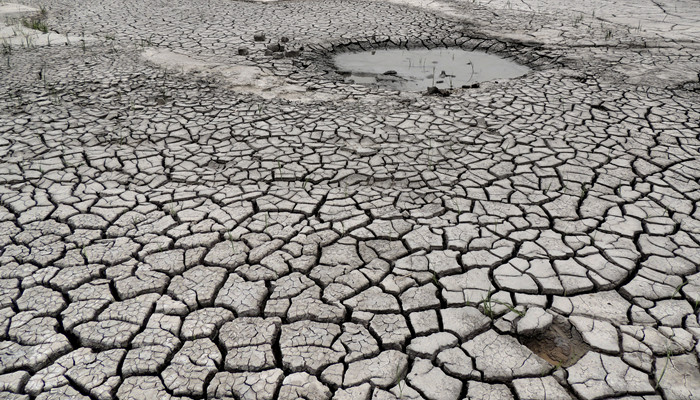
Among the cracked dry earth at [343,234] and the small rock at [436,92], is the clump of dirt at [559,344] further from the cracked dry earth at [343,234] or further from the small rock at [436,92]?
the small rock at [436,92]

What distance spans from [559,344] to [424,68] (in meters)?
3.89

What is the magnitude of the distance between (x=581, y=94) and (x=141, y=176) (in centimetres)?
365

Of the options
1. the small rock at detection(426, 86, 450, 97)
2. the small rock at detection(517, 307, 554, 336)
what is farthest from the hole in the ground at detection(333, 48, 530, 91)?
the small rock at detection(517, 307, 554, 336)

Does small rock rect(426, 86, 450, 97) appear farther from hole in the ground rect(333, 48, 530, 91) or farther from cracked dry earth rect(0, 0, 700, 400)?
hole in the ground rect(333, 48, 530, 91)

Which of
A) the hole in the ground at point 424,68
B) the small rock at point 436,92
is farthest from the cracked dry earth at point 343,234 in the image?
the hole in the ground at point 424,68

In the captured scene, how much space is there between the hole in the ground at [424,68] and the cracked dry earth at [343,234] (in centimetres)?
31

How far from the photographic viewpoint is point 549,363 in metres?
1.89

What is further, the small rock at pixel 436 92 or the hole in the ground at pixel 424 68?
the hole in the ground at pixel 424 68

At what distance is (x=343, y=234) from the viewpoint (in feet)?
8.61

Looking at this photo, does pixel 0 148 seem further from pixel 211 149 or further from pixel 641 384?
pixel 641 384

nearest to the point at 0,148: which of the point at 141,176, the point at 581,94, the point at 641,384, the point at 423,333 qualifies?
the point at 141,176

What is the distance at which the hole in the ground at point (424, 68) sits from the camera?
195 inches

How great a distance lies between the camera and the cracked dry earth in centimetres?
187

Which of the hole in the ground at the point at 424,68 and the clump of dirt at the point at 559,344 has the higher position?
the hole in the ground at the point at 424,68
